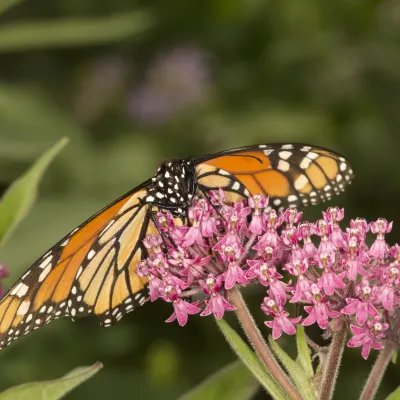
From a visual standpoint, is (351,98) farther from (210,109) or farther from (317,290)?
(317,290)

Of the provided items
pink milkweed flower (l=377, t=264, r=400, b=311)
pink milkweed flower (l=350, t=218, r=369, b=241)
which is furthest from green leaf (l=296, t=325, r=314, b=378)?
pink milkweed flower (l=350, t=218, r=369, b=241)

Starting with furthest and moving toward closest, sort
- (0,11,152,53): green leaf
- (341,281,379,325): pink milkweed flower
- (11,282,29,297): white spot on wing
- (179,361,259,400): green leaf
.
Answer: (0,11,152,53): green leaf → (179,361,259,400): green leaf → (11,282,29,297): white spot on wing → (341,281,379,325): pink milkweed flower

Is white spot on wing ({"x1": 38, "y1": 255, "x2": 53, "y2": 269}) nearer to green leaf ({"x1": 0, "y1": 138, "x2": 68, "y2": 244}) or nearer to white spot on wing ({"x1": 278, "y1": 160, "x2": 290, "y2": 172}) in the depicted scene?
green leaf ({"x1": 0, "y1": 138, "x2": 68, "y2": 244})

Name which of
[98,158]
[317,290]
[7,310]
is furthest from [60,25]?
[317,290]

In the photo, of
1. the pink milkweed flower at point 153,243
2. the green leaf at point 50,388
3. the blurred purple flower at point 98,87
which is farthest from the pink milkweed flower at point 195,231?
the blurred purple flower at point 98,87

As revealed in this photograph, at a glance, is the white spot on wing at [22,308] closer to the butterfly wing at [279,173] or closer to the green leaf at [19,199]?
the green leaf at [19,199]

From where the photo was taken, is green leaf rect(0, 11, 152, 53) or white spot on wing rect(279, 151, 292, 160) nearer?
white spot on wing rect(279, 151, 292, 160)
